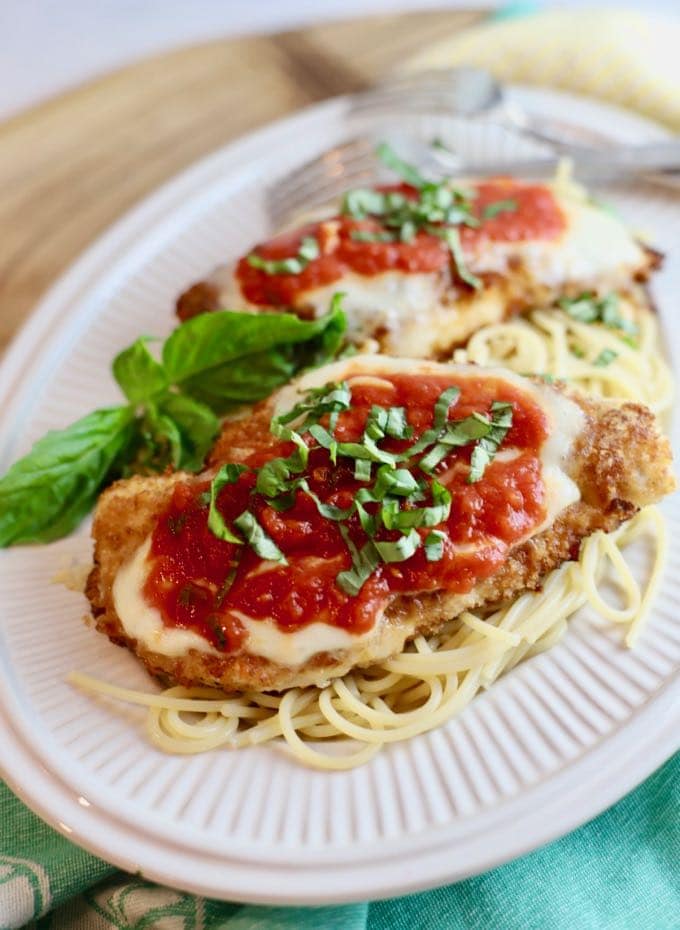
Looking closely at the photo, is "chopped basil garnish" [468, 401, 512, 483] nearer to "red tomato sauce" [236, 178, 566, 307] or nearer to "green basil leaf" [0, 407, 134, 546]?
"red tomato sauce" [236, 178, 566, 307]

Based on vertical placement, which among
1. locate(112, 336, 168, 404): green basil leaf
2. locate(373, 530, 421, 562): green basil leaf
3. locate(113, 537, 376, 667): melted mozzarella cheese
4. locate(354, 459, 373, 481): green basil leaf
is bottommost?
locate(113, 537, 376, 667): melted mozzarella cheese

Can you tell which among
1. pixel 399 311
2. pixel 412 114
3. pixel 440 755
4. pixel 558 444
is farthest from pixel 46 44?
pixel 440 755

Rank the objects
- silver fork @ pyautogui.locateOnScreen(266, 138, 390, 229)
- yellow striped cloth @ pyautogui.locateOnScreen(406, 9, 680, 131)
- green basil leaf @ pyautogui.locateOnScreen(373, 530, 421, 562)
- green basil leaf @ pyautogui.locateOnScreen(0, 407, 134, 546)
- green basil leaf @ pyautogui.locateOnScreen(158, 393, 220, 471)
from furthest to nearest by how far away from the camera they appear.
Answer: yellow striped cloth @ pyautogui.locateOnScreen(406, 9, 680, 131), silver fork @ pyautogui.locateOnScreen(266, 138, 390, 229), green basil leaf @ pyautogui.locateOnScreen(158, 393, 220, 471), green basil leaf @ pyautogui.locateOnScreen(0, 407, 134, 546), green basil leaf @ pyautogui.locateOnScreen(373, 530, 421, 562)

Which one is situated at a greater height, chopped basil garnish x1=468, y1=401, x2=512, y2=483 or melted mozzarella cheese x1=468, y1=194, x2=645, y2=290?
melted mozzarella cheese x1=468, y1=194, x2=645, y2=290

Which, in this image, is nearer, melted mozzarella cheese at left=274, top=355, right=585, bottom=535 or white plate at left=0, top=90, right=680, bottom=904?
white plate at left=0, top=90, right=680, bottom=904

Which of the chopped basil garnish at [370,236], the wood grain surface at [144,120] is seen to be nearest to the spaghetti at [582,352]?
the chopped basil garnish at [370,236]

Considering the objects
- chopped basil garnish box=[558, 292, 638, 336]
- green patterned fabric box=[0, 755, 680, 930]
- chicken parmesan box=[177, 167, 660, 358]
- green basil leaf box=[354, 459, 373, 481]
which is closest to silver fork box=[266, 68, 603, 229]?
chicken parmesan box=[177, 167, 660, 358]

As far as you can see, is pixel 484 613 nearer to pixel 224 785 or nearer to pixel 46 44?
pixel 224 785

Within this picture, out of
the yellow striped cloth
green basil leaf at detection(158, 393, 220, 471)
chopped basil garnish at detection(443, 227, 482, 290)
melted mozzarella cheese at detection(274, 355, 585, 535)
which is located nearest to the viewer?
melted mozzarella cheese at detection(274, 355, 585, 535)
